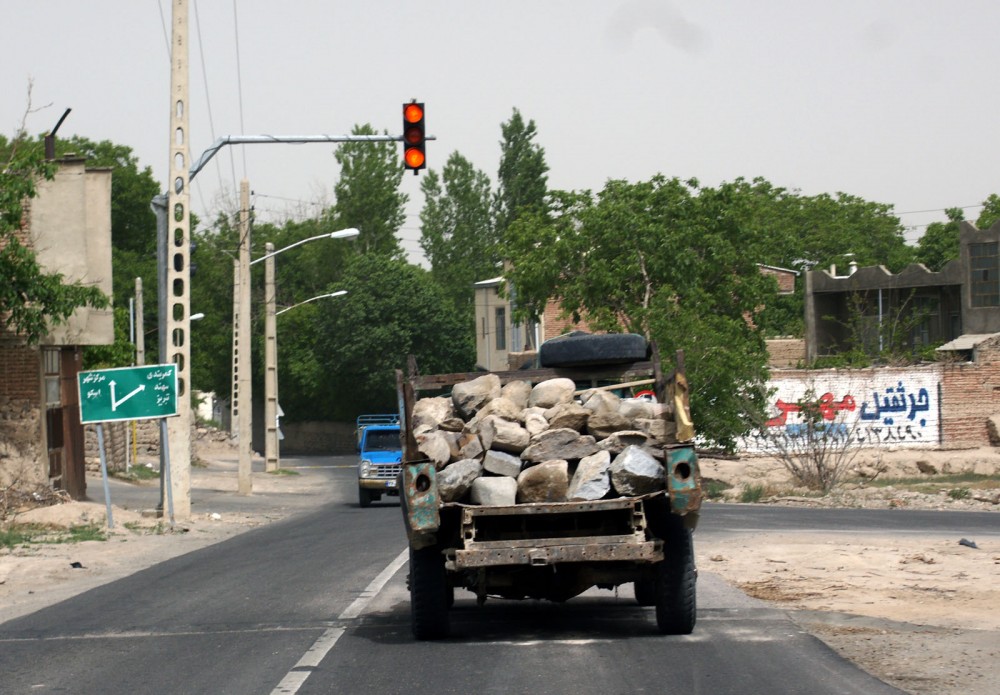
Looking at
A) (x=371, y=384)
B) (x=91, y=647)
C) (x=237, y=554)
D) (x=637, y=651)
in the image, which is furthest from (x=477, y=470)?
(x=371, y=384)

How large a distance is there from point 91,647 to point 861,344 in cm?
4592

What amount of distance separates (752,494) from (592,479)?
22.8m

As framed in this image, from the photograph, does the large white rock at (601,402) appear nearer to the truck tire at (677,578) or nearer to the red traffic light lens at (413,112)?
the truck tire at (677,578)

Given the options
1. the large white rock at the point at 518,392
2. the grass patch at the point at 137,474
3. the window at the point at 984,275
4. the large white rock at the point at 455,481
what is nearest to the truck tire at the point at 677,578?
the large white rock at the point at 455,481

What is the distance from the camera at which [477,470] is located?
32.2 ft

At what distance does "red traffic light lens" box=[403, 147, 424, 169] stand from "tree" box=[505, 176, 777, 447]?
74.5 ft

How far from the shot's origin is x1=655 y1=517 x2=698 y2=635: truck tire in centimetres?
969

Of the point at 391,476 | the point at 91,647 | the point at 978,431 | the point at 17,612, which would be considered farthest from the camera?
the point at 978,431

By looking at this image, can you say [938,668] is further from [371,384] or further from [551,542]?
[371,384]

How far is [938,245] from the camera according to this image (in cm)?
8512

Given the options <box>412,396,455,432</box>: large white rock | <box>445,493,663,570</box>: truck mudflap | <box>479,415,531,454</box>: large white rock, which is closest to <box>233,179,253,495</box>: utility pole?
<box>412,396,455,432</box>: large white rock

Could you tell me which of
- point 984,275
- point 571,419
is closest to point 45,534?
point 571,419

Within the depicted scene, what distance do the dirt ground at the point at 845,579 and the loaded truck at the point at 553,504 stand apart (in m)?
1.56

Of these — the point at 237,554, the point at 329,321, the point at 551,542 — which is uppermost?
the point at 329,321
